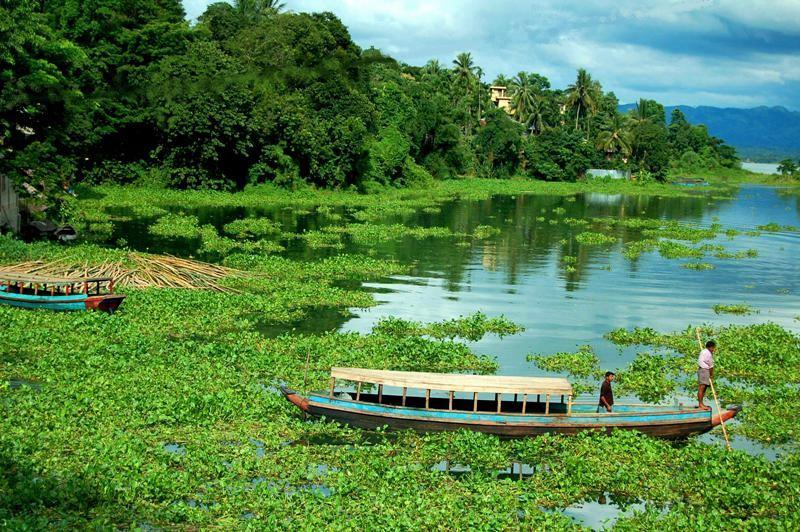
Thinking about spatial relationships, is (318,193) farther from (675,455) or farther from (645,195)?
(675,455)

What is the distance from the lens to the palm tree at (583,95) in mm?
134750

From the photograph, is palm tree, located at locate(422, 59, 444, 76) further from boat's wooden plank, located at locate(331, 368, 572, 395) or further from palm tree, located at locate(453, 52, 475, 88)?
boat's wooden plank, located at locate(331, 368, 572, 395)

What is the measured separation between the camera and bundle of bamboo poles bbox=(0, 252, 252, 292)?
32.4 metres

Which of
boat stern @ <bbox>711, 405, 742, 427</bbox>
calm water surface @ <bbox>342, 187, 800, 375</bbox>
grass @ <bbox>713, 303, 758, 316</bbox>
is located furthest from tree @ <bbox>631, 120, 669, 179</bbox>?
boat stern @ <bbox>711, 405, 742, 427</bbox>

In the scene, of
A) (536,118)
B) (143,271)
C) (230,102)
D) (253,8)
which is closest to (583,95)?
(536,118)

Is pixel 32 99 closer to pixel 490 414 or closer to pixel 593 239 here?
pixel 490 414

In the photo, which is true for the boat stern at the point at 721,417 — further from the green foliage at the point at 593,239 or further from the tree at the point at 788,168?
the tree at the point at 788,168

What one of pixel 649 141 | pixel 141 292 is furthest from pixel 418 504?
pixel 649 141

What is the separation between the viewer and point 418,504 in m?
16.1

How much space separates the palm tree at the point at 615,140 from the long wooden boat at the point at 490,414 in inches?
4504

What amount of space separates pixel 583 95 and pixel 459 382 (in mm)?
123168

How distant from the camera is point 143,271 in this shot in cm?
3472

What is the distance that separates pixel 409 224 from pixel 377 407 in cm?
4507

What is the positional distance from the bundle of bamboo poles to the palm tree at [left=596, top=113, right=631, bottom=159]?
102 meters
